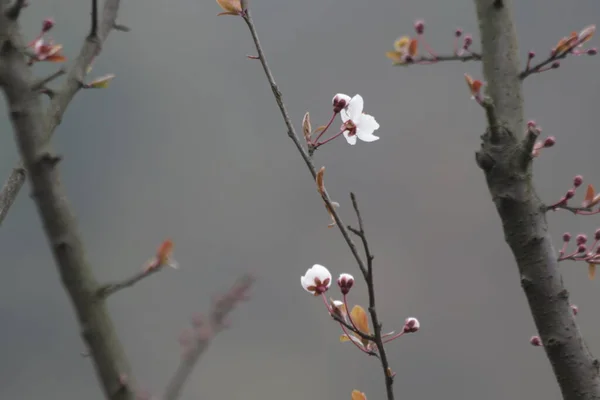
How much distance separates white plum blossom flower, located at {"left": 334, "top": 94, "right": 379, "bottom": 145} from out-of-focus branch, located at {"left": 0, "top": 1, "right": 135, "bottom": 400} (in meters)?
0.39

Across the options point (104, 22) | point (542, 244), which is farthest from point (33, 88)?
point (542, 244)

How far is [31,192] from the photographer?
31 centimetres

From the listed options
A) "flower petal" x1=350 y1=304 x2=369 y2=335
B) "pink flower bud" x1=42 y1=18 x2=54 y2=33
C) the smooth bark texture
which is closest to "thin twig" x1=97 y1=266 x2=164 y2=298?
"flower petal" x1=350 y1=304 x2=369 y2=335

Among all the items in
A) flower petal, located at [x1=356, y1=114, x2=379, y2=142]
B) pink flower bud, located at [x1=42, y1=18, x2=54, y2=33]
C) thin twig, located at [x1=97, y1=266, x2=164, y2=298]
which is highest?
pink flower bud, located at [x1=42, y1=18, x2=54, y2=33]

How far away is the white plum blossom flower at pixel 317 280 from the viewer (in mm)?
596

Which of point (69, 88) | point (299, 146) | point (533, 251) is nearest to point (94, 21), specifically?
point (69, 88)

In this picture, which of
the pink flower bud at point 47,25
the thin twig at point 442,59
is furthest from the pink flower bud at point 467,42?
the pink flower bud at point 47,25

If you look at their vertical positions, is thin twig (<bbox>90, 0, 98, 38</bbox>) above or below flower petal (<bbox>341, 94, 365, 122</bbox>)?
above

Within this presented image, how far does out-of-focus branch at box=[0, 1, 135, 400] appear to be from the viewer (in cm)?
30

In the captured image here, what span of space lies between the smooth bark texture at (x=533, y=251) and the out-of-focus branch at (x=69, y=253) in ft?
1.39

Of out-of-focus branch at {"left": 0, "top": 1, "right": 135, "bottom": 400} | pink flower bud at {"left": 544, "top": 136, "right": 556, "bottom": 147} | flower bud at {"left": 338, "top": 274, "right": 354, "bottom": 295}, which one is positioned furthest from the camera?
pink flower bud at {"left": 544, "top": 136, "right": 556, "bottom": 147}

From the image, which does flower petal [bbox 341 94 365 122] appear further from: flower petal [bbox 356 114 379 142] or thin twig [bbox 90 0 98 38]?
thin twig [bbox 90 0 98 38]

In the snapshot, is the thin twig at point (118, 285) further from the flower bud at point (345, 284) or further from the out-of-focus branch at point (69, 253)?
the flower bud at point (345, 284)

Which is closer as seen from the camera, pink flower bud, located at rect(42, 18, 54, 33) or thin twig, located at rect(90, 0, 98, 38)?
thin twig, located at rect(90, 0, 98, 38)
